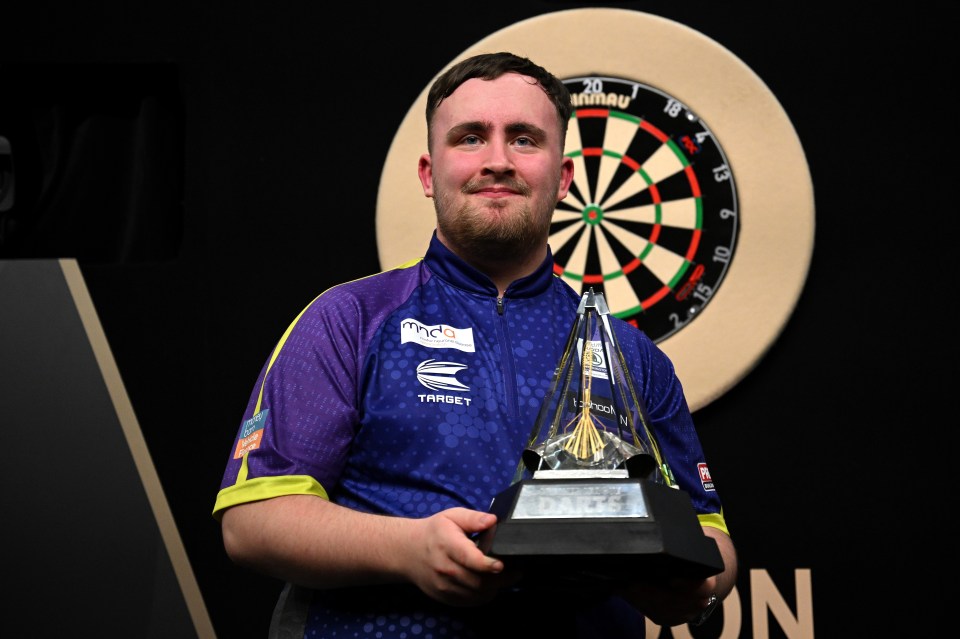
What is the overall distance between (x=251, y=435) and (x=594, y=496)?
49cm

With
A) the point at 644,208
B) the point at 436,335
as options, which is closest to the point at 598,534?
the point at 436,335

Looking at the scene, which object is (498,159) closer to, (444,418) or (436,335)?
(436,335)

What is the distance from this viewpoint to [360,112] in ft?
8.18

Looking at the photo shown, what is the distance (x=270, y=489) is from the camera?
4.27 ft

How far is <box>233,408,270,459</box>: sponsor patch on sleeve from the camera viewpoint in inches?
53.7

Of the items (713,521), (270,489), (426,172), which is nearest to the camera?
(270,489)

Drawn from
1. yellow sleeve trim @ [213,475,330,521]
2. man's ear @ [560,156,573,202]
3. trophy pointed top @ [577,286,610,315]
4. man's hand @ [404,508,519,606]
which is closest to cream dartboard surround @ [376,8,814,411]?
man's ear @ [560,156,573,202]

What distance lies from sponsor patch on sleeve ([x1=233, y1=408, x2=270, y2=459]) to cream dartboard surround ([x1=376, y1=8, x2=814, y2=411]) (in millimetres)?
986

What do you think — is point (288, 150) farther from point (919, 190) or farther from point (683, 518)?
point (683, 518)

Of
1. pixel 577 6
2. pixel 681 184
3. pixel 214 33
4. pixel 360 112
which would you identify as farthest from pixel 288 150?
pixel 681 184

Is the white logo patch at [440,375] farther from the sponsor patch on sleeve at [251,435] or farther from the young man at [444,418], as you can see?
the sponsor patch on sleeve at [251,435]

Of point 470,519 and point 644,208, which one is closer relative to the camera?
point 470,519

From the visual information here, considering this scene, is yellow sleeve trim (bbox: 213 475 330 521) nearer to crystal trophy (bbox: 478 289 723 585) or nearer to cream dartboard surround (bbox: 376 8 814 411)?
crystal trophy (bbox: 478 289 723 585)

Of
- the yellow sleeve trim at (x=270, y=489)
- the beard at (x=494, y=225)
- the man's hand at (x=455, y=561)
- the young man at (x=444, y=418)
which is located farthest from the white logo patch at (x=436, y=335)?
the man's hand at (x=455, y=561)
